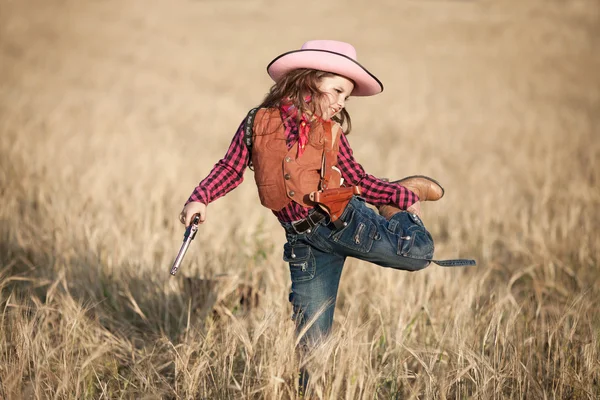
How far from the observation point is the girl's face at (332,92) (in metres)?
2.71

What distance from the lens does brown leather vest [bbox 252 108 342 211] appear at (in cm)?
266

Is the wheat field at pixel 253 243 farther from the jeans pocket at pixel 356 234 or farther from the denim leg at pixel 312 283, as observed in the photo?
the jeans pocket at pixel 356 234

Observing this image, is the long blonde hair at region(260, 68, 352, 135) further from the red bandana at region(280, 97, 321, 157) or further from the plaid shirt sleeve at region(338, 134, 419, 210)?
the plaid shirt sleeve at region(338, 134, 419, 210)

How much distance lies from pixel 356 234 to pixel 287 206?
274 millimetres

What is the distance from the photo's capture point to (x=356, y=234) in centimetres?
267

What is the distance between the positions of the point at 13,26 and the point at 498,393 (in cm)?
1779

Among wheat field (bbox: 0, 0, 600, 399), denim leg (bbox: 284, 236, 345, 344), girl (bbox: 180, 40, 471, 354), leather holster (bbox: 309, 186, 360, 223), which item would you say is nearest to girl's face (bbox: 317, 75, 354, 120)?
girl (bbox: 180, 40, 471, 354)

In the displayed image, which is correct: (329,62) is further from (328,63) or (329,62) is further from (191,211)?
(191,211)

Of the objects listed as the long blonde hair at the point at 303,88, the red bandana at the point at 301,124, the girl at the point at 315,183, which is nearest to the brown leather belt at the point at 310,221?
the girl at the point at 315,183

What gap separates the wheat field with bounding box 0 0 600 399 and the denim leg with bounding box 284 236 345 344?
108 mm

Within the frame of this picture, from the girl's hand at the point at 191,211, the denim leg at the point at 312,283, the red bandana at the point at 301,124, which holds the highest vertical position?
the red bandana at the point at 301,124

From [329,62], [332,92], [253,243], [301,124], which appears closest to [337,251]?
[301,124]

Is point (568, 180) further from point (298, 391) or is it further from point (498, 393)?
point (298, 391)

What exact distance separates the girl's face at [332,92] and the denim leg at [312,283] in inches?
19.6
